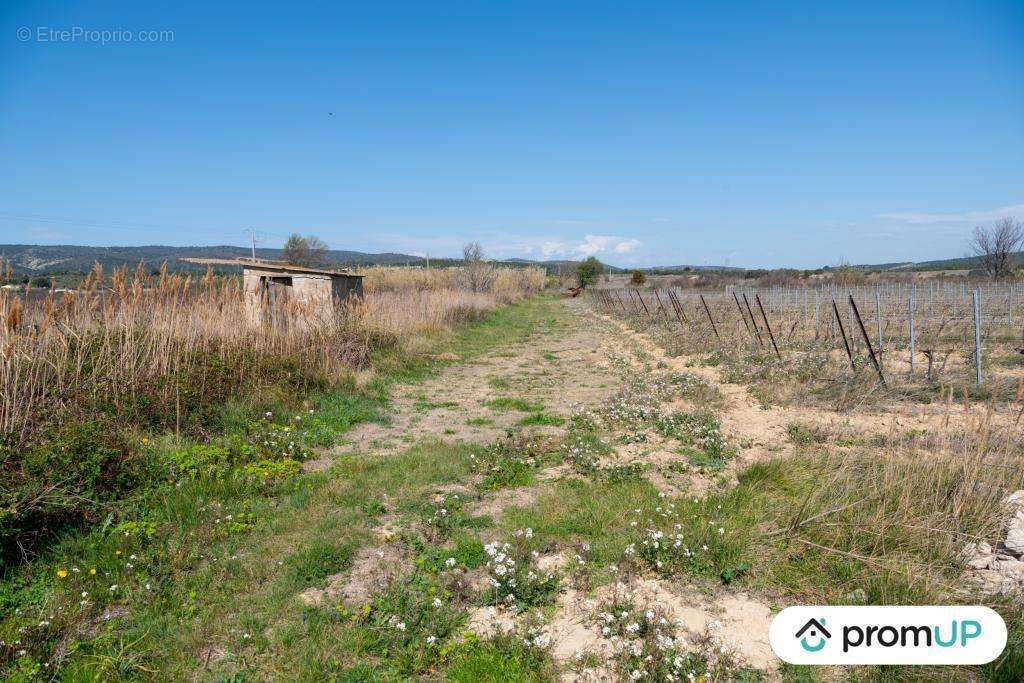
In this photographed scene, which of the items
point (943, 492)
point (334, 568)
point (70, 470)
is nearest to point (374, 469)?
point (334, 568)

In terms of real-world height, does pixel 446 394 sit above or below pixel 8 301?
below

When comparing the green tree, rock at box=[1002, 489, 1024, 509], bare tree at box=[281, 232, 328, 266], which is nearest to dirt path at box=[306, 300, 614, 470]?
rock at box=[1002, 489, 1024, 509]

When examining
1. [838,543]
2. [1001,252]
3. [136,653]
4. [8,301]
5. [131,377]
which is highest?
[1001,252]

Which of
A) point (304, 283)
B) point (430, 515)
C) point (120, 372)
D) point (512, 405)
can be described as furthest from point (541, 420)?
point (304, 283)

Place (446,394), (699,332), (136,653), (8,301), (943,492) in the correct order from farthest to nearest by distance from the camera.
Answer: (699,332) < (446,394) < (8,301) < (943,492) < (136,653)

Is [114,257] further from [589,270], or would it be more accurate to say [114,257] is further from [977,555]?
[589,270]

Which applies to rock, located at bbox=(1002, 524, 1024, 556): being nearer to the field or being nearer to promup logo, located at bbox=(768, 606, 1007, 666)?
the field

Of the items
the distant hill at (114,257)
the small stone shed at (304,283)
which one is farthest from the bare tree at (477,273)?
the small stone shed at (304,283)

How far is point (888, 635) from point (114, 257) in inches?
1100

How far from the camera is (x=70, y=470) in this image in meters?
4.52

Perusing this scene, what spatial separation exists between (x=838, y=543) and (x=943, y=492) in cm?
109

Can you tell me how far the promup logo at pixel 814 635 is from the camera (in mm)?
3009

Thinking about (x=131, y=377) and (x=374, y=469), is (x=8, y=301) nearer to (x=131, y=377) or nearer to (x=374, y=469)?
(x=131, y=377)

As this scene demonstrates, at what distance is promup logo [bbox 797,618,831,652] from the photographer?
3.01 meters
